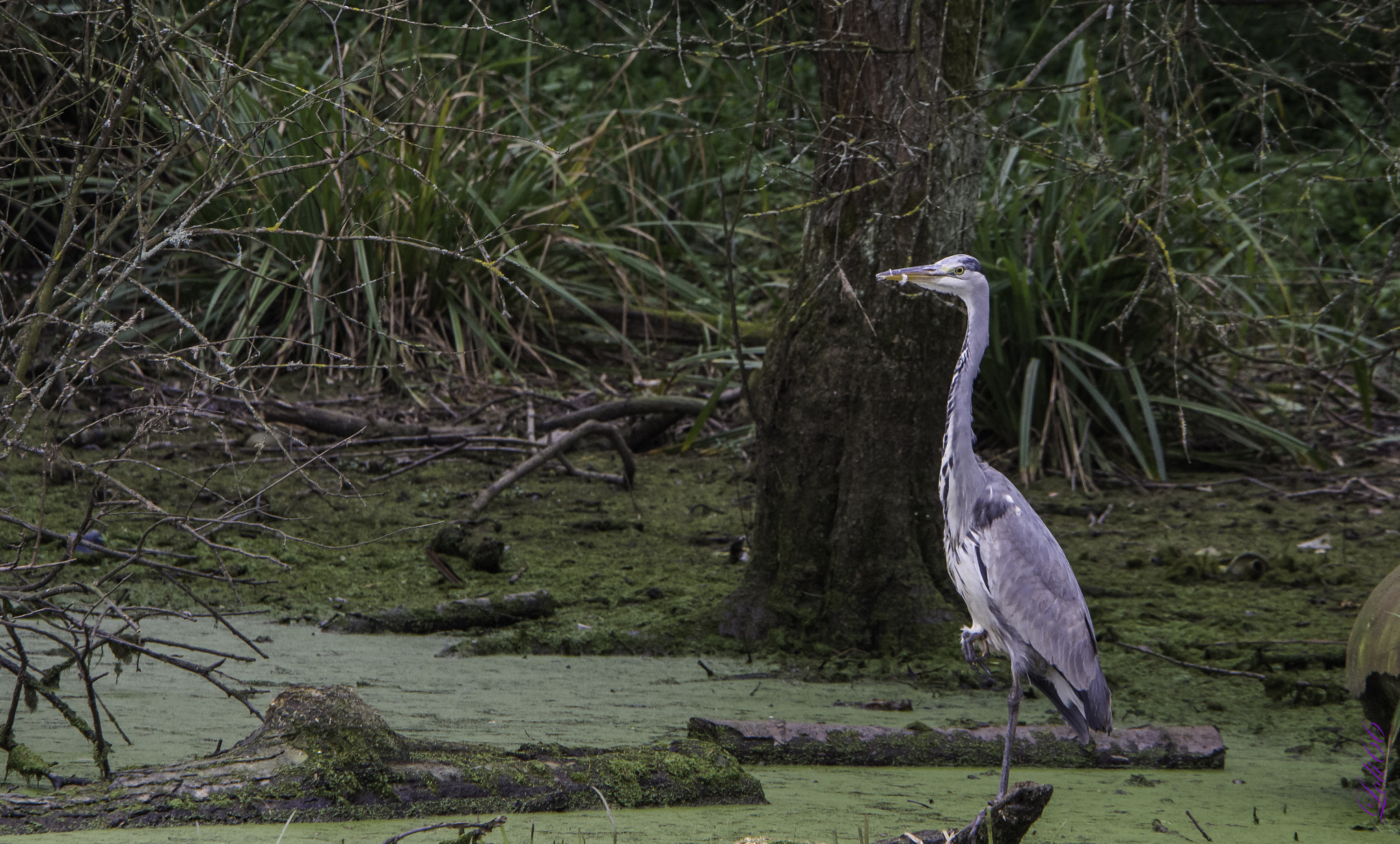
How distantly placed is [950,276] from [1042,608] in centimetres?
87

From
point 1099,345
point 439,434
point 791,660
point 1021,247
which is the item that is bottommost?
point 791,660

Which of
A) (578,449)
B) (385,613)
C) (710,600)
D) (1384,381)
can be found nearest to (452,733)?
(385,613)

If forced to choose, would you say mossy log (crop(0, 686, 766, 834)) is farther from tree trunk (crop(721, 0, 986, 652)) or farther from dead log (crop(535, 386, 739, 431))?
dead log (crop(535, 386, 739, 431))

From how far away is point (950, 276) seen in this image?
315 cm

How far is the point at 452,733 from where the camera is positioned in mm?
2879

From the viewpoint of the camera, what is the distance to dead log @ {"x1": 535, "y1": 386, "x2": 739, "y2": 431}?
5805 mm

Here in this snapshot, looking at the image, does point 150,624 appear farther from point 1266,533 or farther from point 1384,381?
point 1384,381

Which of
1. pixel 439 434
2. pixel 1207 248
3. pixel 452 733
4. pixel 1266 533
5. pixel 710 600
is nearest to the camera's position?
pixel 452 733

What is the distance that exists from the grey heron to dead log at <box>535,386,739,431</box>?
8.77 feet

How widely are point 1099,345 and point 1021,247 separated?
614mm

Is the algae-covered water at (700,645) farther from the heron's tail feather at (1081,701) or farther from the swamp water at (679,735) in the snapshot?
the heron's tail feather at (1081,701)

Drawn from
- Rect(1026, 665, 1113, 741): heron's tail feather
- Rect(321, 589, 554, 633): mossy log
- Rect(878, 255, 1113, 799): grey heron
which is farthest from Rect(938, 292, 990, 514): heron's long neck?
Rect(321, 589, 554, 633): mossy log

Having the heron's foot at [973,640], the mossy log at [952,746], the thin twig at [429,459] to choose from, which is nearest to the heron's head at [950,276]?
the heron's foot at [973,640]

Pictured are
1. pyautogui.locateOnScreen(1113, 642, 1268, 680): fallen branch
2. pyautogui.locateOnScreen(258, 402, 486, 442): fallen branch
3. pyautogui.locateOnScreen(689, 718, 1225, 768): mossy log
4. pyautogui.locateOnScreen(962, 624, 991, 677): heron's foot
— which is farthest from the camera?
pyautogui.locateOnScreen(258, 402, 486, 442): fallen branch
